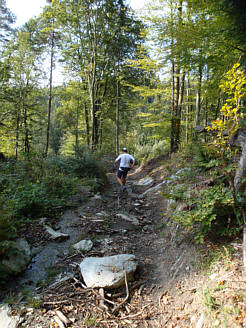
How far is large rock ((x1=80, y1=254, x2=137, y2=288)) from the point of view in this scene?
109 inches

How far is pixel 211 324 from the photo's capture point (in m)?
1.83

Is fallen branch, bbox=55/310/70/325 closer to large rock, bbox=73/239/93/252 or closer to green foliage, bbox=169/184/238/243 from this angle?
large rock, bbox=73/239/93/252

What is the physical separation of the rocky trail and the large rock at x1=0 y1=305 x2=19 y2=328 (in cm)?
1

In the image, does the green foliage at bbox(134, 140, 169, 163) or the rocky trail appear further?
the green foliage at bbox(134, 140, 169, 163)

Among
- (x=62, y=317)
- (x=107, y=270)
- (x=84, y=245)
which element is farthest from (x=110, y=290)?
(x=84, y=245)

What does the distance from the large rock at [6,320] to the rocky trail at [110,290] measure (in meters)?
0.01

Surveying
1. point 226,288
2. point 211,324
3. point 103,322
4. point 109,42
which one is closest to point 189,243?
point 226,288

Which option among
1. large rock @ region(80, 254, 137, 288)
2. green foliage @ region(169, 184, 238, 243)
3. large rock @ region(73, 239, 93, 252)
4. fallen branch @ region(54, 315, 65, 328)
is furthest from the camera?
large rock @ region(73, 239, 93, 252)

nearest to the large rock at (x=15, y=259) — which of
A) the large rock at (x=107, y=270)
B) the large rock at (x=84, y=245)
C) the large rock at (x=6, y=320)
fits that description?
the large rock at (x=6, y=320)

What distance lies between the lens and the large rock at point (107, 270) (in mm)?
2758

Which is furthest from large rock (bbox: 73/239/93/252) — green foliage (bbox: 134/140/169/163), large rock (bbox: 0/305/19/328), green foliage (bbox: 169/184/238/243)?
green foliage (bbox: 134/140/169/163)

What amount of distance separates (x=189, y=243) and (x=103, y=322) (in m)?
1.71

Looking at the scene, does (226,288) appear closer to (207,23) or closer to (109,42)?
(207,23)

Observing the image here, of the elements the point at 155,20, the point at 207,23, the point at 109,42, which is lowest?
the point at 207,23
